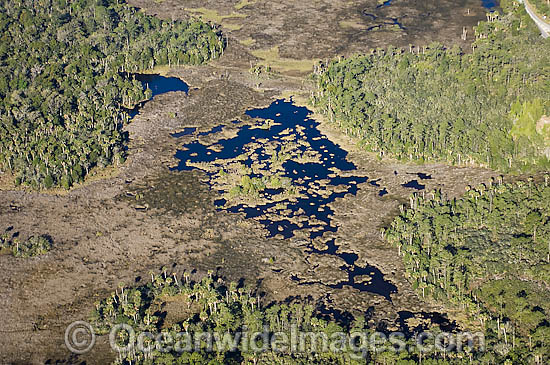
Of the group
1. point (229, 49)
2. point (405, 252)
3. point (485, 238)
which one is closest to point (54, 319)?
point (405, 252)

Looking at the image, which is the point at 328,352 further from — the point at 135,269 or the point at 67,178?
the point at 67,178

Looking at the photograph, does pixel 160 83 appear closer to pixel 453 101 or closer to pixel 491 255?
pixel 453 101

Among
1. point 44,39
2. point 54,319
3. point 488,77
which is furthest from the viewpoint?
point 44,39

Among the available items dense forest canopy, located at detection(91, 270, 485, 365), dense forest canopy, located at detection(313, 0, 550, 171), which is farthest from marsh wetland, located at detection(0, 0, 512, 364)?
dense forest canopy, located at detection(313, 0, 550, 171)

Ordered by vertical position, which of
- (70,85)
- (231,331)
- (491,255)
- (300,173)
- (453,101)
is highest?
(453,101)

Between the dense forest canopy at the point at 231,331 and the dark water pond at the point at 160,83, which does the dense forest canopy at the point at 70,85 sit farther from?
the dense forest canopy at the point at 231,331

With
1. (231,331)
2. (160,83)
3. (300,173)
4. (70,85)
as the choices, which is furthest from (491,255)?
(70,85)

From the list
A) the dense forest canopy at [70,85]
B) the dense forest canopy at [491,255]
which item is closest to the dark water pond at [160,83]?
the dense forest canopy at [70,85]
